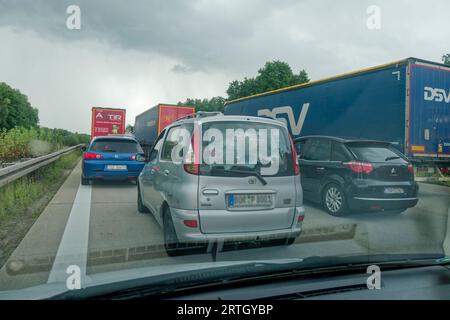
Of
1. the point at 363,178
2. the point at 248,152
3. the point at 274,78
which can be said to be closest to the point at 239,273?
the point at 248,152

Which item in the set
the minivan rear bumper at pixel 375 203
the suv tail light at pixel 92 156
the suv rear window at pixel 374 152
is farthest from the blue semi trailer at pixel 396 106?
the suv tail light at pixel 92 156

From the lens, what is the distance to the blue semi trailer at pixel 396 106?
9.57 m

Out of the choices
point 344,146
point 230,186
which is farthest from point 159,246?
point 344,146

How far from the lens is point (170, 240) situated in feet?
15.3

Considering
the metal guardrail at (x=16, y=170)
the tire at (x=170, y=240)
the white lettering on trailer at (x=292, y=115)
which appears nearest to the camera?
the tire at (x=170, y=240)

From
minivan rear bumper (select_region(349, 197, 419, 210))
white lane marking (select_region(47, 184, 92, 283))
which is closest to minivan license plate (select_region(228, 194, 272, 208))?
white lane marking (select_region(47, 184, 92, 283))

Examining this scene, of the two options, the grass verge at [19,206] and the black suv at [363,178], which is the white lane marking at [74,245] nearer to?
the grass verge at [19,206]

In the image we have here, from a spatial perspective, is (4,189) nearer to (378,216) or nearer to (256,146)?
(256,146)

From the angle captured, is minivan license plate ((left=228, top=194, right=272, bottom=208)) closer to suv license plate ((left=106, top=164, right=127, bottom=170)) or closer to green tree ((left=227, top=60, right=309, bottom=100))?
suv license plate ((left=106, top=164, right=127, bottom=170))

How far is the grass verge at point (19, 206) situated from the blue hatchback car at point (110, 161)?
38.7 inches

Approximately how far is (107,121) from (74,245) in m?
22.5

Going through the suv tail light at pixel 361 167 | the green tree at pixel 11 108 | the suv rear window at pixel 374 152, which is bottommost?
the suv tail light at pixel 361 167

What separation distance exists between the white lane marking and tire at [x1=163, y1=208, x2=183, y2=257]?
913 millimetres

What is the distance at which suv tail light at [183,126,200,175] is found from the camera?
14.3 ft
